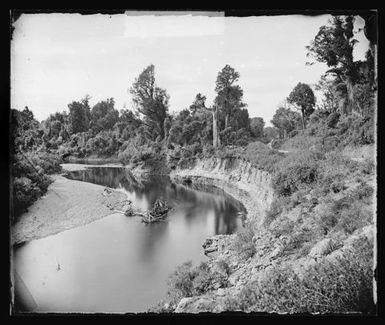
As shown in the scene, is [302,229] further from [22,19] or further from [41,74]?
[22,19]

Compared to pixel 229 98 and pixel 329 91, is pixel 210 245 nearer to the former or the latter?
pixel 229 98

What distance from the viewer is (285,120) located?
6953mm

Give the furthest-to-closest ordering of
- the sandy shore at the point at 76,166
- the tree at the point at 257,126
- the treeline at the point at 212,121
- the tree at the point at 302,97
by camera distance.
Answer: the sandy shore at the point at 76,166 → the tree at the point at 257,126 → the tree at the point at 302,97 → the treeline at the point at 212,121

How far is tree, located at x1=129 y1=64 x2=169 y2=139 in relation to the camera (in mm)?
6766

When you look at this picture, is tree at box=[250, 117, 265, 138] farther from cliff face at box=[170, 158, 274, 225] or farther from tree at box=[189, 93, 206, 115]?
tree at box=[189, 93, 206, 115]

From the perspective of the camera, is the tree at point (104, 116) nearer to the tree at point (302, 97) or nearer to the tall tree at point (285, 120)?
the tall tree at point (285, 120)

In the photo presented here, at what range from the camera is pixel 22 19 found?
641cm

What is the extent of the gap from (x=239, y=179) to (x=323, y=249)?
189cm

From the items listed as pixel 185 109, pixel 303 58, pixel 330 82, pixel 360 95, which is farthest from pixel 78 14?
pixel 360 95

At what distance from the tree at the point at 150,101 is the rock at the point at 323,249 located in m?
3.06

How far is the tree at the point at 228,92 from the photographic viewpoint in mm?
6637

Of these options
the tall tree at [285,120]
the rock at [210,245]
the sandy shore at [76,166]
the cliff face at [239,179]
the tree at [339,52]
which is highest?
the tree at [339,52]

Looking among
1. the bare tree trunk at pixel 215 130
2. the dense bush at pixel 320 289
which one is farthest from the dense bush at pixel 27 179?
the dense bush at pixel 320 289

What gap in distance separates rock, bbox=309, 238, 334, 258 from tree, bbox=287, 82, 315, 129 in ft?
6.86
